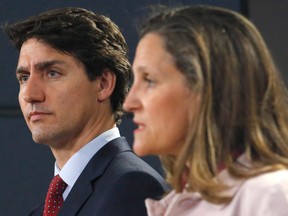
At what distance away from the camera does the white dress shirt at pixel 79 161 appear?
2.04 metres

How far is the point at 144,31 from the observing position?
1451 millimetres

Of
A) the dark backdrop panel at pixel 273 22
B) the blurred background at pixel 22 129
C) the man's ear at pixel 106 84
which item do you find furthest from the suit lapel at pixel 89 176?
the dark backdrop panel at pixel 273 22

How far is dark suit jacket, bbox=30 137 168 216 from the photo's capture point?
1840 millimetres

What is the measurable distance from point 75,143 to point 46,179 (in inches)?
27.5

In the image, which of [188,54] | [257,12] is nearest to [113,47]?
[257,12]

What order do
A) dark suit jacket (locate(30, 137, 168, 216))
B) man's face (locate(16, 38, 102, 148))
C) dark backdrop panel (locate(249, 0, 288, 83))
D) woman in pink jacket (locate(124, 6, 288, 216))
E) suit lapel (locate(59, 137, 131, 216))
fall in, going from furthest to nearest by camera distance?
1. dark backdrop panel (locate(249, 0, 288, 83))
2. man's face (locate(16, 38, 102, 148))
3. suit lapel (locate(59, 137, 131, 216))
4. dark suit jacket (locate(30, 137, 168, 216))
5. woman in pink jacket (locate(124, 6, 288, 216))

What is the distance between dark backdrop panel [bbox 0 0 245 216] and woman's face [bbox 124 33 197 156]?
1331 mm

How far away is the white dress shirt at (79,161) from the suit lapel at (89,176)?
2cm

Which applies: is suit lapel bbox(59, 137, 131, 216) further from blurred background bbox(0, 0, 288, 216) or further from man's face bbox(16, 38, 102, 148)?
blurred background bbox(0, 0, 288, 216)

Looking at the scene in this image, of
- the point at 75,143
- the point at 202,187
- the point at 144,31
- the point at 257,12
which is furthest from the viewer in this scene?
the point at 257,12

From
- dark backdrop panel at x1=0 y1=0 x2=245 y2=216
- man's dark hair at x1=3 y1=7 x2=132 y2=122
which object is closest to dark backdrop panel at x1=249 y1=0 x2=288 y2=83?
dark backdrop panel at x1=0 y1=0 x2=245 y2=216

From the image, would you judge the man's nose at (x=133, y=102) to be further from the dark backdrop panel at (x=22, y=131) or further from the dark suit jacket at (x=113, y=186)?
the dark backdrop panel at (x=22, y=131)

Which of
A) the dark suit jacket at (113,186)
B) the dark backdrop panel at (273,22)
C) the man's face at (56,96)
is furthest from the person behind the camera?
the dark backdrop panel at (273,22)

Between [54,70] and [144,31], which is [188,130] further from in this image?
[54,70]
